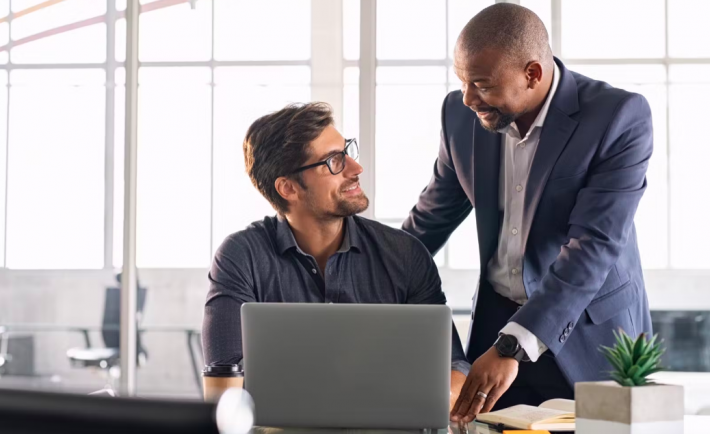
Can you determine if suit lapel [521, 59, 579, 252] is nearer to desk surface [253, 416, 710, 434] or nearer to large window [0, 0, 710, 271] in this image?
desk surface [253, 416, 710, 434]

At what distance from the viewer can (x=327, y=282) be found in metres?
2.09

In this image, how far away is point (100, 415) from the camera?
1.91 feet

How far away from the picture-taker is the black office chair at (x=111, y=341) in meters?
4.83

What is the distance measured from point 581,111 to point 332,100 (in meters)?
2.60

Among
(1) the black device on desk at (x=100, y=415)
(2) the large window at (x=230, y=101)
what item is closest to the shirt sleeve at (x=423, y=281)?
(1) the black device on desk at (x=100, y=415)

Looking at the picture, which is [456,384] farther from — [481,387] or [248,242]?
[248,242]

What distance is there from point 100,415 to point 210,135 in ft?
14.3

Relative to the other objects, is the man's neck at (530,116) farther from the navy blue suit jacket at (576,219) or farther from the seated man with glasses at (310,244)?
the seated man with glasses at (310,244)

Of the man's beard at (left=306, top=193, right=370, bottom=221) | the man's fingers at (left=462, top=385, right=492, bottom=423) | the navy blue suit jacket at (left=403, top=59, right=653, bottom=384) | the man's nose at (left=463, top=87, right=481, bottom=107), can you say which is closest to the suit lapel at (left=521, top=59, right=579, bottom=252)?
the navy blue suit jacket at (left=403, top=59, right=653, bottom=384)

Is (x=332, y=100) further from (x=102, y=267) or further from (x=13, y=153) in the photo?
(x=13, y=153)

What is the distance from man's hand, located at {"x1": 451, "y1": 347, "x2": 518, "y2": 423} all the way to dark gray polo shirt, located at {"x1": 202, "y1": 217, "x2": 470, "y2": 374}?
225 millimetres

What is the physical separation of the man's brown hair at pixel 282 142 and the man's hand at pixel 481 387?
0.76 m

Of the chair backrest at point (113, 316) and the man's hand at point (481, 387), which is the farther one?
the chair backrest at point (113, 316)

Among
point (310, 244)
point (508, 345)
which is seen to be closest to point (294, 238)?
point (310, 244)
